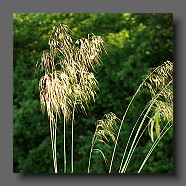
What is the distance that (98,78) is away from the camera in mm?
3143

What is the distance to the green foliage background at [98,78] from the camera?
312 cm

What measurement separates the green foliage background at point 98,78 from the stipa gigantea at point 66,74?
0.05 m

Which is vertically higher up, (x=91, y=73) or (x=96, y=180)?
(x=91, y=73)

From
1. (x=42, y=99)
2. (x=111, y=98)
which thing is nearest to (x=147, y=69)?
(x=111, y=98)

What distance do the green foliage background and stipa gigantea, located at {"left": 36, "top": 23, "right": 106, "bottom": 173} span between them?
48mm

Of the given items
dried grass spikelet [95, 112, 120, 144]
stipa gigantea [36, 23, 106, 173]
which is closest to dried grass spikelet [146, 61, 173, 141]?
dried grass spikelet [95, 112, 120, 144]

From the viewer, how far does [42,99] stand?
123 inches

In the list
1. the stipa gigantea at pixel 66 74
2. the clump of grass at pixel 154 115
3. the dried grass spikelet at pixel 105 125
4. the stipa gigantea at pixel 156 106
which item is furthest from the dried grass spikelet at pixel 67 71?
the stipa gigantea at pixel 156 106

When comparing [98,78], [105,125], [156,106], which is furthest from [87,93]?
[156,106]

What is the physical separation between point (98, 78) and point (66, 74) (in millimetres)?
257

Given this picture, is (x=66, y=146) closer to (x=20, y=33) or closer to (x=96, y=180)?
(x=96, y=180)

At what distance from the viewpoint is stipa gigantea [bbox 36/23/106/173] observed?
313cm

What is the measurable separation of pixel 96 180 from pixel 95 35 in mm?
1157

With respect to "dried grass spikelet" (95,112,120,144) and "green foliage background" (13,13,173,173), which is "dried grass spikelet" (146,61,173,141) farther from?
"dried grass spikelet" (95,112,120,144)
